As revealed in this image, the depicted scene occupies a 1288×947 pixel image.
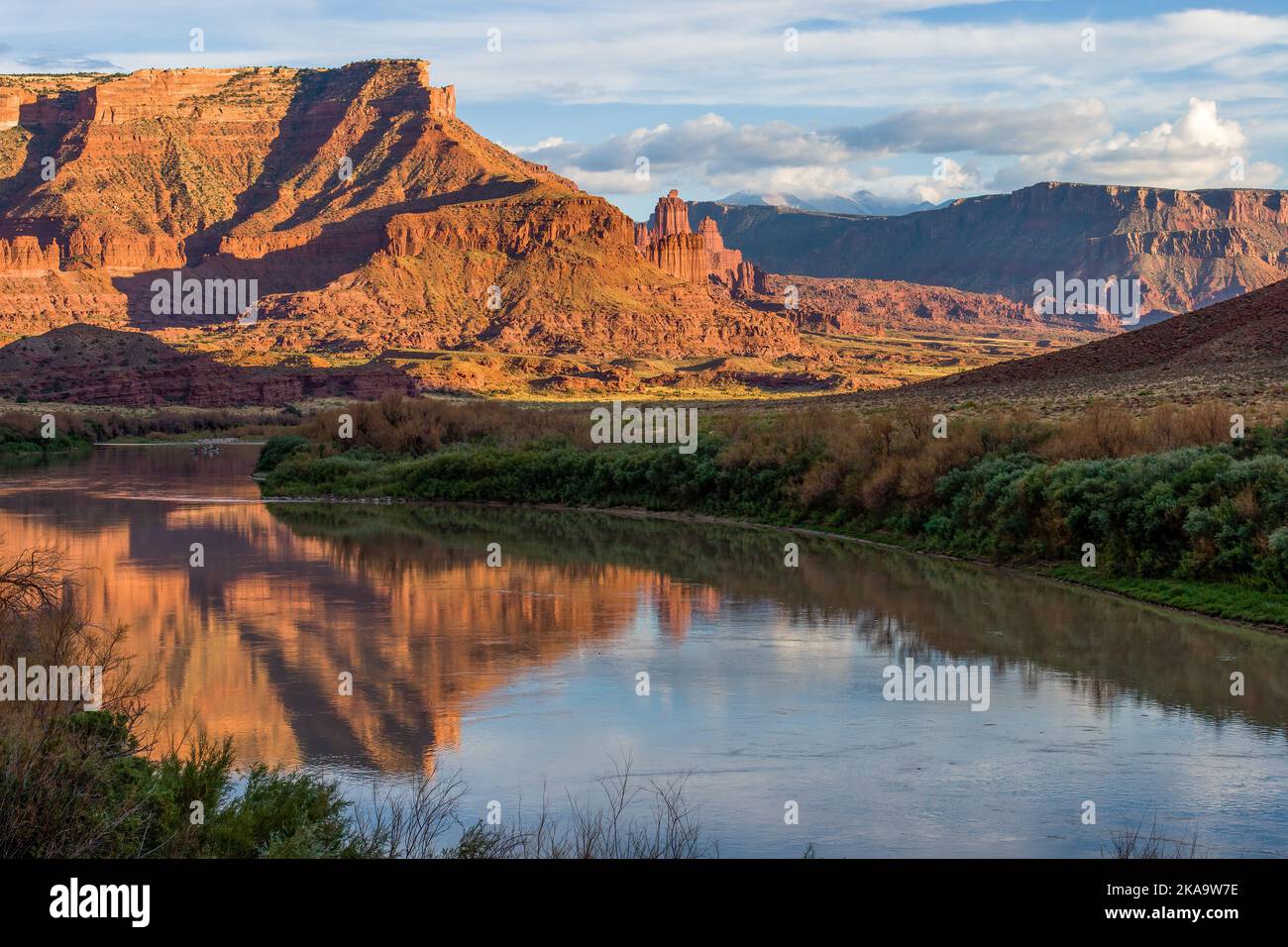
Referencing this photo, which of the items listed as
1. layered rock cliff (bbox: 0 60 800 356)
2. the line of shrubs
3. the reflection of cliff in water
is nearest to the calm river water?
the reflection of cliff in water

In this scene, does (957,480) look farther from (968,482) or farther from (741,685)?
(741,685)

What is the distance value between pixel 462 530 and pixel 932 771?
84.0 feet

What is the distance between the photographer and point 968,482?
101ft

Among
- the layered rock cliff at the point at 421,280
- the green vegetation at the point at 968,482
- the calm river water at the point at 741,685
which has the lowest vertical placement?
the calm river water at the point at 741,685

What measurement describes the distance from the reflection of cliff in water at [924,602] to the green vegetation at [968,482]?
1.07 metres

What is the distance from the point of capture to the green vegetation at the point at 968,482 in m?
22.9

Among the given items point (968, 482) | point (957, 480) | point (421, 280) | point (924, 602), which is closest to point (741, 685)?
point (924, 602)

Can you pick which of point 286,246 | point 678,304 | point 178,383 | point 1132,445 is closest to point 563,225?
point 678,304

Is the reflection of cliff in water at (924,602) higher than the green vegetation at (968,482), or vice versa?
the green vegetation at (968,482)

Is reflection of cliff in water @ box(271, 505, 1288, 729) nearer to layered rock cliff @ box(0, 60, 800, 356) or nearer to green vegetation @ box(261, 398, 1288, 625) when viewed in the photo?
green vegetation @ box(261, 398, 1288, 625)

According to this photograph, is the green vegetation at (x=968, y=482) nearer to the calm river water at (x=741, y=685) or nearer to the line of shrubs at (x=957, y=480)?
the line of shrubs at (x=957, y=480)

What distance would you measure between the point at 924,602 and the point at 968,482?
725cm

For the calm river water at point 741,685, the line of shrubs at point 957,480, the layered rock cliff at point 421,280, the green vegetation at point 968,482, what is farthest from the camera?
the layered rock cliff at point 421,280

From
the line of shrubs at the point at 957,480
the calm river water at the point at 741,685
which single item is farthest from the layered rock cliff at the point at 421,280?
the calm river water at the point at 741,685
